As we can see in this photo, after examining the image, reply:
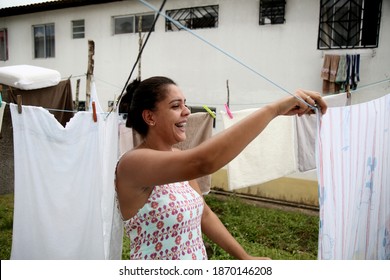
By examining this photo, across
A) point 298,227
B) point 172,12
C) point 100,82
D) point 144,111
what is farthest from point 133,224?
point 100,82

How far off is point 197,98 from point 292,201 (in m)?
2.77

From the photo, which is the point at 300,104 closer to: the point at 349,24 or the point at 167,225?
the point at 167,225

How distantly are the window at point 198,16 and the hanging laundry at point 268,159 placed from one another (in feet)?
11.6

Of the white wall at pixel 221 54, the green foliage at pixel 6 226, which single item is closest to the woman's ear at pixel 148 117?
the green foliage at pixel 6 226

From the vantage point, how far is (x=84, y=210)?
2.84 m

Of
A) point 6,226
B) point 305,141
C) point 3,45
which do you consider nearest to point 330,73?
point 305,141

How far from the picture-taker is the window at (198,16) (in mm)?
6574

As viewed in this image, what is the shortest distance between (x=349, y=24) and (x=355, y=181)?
447 centimetres

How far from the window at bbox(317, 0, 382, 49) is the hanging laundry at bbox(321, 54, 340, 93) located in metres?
0.33

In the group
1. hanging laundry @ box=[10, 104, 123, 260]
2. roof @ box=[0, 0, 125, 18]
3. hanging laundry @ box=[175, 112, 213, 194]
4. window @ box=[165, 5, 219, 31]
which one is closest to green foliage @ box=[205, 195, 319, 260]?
hanging laundry @ box=[175, 112, 213, 194]

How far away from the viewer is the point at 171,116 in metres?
1.29

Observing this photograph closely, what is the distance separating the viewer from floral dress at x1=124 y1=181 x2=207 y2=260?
4.20 feet

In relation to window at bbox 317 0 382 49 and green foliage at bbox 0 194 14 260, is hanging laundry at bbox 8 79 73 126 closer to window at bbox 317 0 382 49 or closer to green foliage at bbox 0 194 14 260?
green foliage at bbox 0 194 14 260
